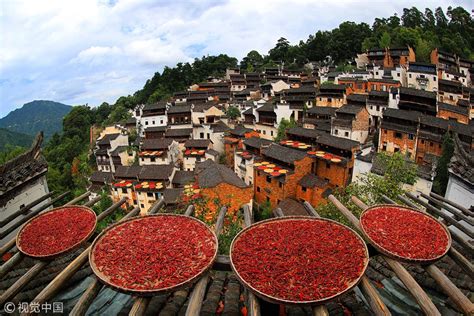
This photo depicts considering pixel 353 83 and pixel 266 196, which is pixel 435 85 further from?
pixel 266 196

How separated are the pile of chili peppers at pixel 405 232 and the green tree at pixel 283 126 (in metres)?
33.3

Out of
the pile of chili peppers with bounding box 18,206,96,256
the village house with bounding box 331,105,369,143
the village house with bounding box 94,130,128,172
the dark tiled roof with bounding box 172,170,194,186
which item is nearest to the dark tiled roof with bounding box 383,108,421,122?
the village house with bounding box 331,105,369,143

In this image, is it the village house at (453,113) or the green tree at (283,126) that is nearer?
the village house at (453,113)

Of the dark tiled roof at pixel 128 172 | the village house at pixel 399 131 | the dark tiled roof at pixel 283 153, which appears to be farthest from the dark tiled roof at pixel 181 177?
the village house at pixel 399 131

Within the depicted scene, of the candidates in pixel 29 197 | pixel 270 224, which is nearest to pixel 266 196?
pixel 29 197

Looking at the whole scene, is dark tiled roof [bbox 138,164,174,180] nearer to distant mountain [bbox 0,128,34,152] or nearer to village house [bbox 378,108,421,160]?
village house [bbox 378,108,421,160]

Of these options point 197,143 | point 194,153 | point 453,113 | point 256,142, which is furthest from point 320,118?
point 194,153

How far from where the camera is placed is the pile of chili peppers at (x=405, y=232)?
5.64 metres

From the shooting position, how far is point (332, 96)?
44344 millimetres

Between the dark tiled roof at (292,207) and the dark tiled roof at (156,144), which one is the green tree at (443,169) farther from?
the dark tiled roof at (156,144)

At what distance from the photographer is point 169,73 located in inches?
3209

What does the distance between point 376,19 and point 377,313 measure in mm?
91883

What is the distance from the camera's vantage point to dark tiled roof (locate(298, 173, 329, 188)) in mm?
29500

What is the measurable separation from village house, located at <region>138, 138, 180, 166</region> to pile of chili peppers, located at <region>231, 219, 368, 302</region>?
35.4 meters
